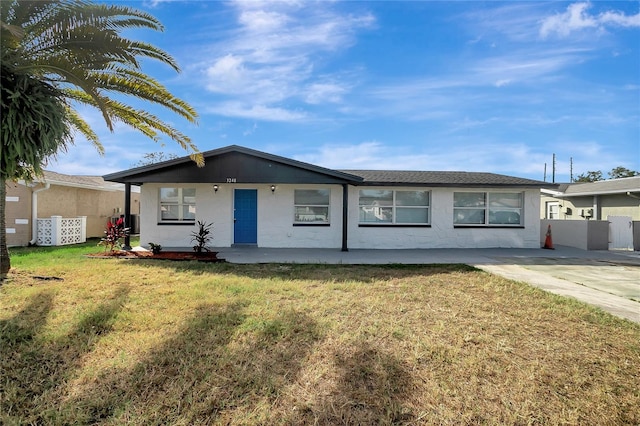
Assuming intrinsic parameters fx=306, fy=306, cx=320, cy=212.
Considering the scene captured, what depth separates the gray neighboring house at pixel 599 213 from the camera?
1324 centimetres

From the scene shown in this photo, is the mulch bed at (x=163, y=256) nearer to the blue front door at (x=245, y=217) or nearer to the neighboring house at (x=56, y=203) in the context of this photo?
the blue front door at (x=245, y=217)

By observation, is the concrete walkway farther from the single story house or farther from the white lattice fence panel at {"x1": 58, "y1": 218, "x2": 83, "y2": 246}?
the white lattice fence panel at {"x1": 58, "y1": 218, "x2": 83, "y2": 246}

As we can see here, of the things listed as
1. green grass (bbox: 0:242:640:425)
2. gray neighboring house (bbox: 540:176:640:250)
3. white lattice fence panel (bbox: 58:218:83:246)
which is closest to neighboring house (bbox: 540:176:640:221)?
gray neighboring house (bbox: 540:176:640:250)

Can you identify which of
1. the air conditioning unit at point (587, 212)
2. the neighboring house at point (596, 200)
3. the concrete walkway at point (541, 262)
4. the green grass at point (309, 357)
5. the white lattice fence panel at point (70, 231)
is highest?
the neighboring house at point (596, 200)

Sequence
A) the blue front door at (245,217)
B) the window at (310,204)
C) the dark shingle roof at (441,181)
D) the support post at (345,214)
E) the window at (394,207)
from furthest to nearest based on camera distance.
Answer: the window at (394,207), the window at (310,204), the blue front door at (245,217), the dark shingle roof at (441,181), the support post at (345,214)

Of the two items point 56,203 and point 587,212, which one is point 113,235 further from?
point 587,212

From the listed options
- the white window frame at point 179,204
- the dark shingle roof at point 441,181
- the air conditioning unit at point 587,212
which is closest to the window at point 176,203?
the white window frame at point 179,204

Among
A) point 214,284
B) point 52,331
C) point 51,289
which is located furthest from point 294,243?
point 52,331

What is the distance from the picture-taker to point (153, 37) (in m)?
7.12

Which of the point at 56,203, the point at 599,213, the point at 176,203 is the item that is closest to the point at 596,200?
the point at 599,213

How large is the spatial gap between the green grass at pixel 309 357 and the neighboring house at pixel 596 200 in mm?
15241

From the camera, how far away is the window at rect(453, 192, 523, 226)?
12.7 metres

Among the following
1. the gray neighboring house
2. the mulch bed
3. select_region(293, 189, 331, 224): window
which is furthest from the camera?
the gray neighboring house

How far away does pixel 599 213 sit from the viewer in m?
17.8
